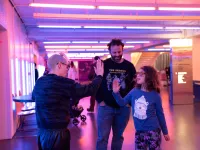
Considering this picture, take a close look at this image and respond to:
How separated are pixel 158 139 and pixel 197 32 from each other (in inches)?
314

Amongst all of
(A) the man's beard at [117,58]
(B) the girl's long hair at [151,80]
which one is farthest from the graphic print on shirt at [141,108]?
(A) the man's beard at [117,58]

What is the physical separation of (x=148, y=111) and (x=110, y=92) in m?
0.56

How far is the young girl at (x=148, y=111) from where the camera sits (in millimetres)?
2879

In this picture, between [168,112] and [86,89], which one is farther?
[168,112]

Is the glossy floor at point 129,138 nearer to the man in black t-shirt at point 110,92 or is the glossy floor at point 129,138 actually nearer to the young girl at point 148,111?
the man in black t-shirt at point 110,92

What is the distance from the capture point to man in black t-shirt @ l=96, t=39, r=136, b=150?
3268 mm

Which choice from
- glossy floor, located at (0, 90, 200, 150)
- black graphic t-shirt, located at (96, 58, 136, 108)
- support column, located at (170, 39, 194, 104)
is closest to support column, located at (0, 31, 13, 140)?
glossy floor, located at (0, 90, 200, 150)

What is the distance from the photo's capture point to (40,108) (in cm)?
232

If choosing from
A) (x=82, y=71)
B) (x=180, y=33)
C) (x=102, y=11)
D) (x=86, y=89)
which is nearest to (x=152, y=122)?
(x=86, y=89)

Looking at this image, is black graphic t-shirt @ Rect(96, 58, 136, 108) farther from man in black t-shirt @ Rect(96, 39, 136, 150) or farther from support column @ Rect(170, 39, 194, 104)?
support column @ Rect(170, 39, 194, 104)

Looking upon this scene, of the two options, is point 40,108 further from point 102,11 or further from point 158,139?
point 102,11

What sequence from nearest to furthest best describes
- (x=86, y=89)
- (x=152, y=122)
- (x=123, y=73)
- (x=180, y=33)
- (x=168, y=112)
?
(x=86, y=89) → (x=152, y=122) → (x=123, y=73) → (x=168, y=112) → (x=180, y=33)

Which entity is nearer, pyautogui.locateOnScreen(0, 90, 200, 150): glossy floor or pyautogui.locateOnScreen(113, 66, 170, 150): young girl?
pyautogui.locateOnScreen(113, 66, 170, 150): young girl

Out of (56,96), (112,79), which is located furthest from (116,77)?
(56,96)
